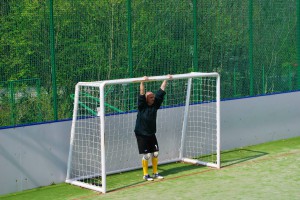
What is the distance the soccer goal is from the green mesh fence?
0.29 metres

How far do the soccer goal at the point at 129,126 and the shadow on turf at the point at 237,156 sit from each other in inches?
9.8

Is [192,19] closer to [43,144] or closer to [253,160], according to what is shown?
[253,160]

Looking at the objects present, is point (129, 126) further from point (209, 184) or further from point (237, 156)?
point (237, 156)

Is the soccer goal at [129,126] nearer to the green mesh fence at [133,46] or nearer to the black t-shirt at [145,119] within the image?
the green mesh fence at [133,46]

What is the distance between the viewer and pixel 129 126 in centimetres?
1262

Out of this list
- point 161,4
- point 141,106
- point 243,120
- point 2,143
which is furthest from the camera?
point 243,120

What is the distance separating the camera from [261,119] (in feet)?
49.9

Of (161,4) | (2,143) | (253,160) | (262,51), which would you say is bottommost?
(253,160)

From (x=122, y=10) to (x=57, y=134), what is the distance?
286 cm

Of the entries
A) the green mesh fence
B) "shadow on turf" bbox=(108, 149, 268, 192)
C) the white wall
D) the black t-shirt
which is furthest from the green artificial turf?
the green mesh fence

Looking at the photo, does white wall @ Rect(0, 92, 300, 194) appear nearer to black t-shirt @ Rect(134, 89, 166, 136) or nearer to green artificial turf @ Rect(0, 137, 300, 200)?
green artificial turf @ Rect(0, 137, 300, 200)

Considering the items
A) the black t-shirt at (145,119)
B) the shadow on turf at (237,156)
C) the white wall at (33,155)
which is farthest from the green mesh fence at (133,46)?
the shadow on turf at (237,156)

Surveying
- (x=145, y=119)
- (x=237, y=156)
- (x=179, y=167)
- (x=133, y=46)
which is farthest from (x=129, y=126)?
(x=237, y=156)

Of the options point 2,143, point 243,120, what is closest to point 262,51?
point 243,120
